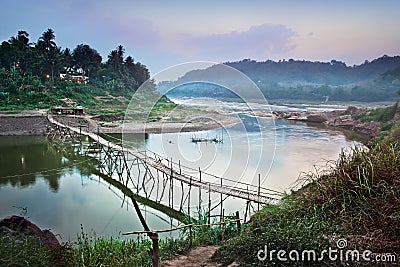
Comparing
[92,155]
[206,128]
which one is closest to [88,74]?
[206,128]

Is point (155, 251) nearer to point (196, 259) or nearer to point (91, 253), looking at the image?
point (196, 259)

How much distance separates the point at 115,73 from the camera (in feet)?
116

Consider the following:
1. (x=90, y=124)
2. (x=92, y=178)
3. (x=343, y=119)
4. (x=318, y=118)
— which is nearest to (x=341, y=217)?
(x=92, y=178)

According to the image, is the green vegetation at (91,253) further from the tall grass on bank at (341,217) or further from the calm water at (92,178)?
the calm water at (92,178)

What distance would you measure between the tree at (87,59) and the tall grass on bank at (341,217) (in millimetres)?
33289

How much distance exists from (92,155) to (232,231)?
10.2 m

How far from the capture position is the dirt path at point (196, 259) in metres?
3.27

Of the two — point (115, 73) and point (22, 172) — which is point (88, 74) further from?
point (22, 172)

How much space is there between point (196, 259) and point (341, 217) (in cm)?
156

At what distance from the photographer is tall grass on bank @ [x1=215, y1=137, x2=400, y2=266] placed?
242 cm

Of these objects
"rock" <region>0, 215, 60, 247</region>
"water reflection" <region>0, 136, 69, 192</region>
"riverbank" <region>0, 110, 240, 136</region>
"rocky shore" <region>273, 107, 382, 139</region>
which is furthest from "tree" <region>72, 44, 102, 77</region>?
"rock" <region>0, 215, 60, 247</region>

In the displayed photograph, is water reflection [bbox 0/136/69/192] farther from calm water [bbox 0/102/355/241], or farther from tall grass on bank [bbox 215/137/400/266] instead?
tall grass on bank [bbox 215/137/400/266]

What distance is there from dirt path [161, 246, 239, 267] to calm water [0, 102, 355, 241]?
1.87 meters

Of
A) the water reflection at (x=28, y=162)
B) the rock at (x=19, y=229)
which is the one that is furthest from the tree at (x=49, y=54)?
the rock at (x=19, y=229)
